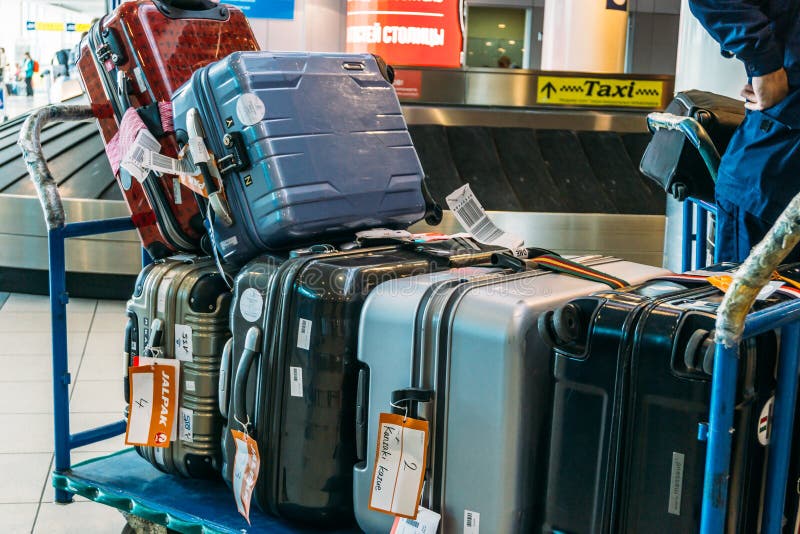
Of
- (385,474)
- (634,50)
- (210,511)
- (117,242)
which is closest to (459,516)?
(385,474)

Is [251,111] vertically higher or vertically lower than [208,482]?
higher

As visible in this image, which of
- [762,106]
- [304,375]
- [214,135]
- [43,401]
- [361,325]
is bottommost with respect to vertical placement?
[43,401]

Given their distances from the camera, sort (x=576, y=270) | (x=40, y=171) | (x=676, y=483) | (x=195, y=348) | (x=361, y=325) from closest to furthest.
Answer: (x=676, y=483)
(x=361, y=325)
(x=576, y=270)
(x=195, y=348)
(x=40, y=171)

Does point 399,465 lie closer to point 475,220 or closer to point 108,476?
point 475,220

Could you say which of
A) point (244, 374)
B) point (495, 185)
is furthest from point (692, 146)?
point (495, 185)

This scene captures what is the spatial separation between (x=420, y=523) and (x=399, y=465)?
4.3 inches

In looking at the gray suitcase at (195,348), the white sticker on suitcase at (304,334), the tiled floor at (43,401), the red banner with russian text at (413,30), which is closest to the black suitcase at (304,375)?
the white sticker on suitcase at (304,334)

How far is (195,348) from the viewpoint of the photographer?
2.16 meters

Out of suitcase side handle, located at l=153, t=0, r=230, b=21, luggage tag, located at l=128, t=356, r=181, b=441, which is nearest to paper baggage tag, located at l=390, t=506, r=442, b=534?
luggage tag, located at l=128, t=356, r=181, b=441

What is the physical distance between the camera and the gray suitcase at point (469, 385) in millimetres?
1550

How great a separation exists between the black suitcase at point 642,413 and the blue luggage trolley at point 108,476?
63 centimetres

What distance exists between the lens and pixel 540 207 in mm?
6344

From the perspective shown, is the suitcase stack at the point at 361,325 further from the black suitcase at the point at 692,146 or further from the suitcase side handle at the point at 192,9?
the black suitcase at the point at 692,146

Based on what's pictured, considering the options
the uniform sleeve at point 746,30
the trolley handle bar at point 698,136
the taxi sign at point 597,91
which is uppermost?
the taxi sign at point 597,91
